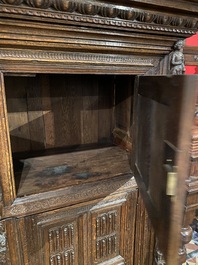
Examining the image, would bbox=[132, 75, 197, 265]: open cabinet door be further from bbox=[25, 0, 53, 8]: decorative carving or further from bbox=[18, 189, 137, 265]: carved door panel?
bbox=[25, 0, 53, 8]: decorative carving

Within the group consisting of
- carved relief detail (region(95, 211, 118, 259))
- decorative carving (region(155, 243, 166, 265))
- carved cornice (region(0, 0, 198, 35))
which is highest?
carved cornice (region(0, 0, 198, 35))

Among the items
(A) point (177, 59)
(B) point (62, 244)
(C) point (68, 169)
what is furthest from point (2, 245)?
(A) point (177, 59)

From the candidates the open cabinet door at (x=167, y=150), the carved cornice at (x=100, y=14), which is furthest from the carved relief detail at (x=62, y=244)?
the carved cornice at (x=100, y=14)

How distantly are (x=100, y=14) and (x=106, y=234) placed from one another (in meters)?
0.87

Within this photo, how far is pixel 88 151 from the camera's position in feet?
3.90

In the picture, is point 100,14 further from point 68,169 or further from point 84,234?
point 84,234

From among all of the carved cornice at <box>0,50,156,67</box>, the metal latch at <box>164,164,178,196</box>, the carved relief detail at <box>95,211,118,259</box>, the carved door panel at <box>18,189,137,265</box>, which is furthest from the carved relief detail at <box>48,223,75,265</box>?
the carved cornice at <box>0,50,156,67</box>

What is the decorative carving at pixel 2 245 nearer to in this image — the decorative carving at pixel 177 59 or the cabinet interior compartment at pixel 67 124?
the cabinet interior compartment at pixel 67 124

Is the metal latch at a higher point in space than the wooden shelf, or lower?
higher

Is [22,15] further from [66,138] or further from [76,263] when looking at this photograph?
[76,263]

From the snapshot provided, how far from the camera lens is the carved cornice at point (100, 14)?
0.52 m

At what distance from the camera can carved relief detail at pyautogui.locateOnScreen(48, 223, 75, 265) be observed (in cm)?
78

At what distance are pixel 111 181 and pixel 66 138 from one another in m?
0.50

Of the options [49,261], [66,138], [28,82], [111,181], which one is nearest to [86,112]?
[66,138]
